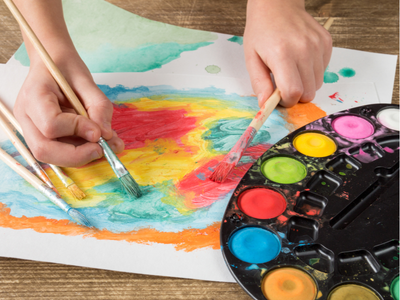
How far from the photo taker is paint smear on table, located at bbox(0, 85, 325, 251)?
0.69 metres

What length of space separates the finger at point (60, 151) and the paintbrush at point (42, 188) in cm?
5

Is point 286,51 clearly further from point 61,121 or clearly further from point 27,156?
point 27,156

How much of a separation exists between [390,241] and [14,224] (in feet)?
2.27

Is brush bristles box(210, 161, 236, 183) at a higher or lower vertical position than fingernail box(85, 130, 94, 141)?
lower

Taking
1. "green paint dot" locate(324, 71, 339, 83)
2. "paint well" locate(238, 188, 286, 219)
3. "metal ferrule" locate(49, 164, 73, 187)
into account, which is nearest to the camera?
"paint well" locate(238, 188, 286, 219)

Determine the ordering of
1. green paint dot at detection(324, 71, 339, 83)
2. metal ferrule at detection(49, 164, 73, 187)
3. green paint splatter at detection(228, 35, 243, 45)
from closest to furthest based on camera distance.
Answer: metal ferrule at detection(49, 164, 73, 187) < green paint dot at detection(324, 71, 339, 83) < green paint splatter at detection(228, 35, 243, 45)

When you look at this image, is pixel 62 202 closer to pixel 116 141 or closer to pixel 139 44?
pixel 116 141

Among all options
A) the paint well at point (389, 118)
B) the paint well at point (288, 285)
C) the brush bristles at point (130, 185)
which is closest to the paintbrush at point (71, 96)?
the brush bristles at point (130, 185)

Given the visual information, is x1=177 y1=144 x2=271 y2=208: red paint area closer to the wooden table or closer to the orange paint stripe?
the orange paint stripe

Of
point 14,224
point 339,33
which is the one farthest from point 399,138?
point 14,224

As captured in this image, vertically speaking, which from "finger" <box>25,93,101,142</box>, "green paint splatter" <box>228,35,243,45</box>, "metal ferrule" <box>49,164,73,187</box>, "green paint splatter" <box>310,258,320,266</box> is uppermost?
"finger" <box>25,93,101,142</box>

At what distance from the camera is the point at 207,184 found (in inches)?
30.3

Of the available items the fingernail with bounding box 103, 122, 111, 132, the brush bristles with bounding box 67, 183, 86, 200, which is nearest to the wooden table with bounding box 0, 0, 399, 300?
the brush bristles with bounding box 67, 183, 86, 200

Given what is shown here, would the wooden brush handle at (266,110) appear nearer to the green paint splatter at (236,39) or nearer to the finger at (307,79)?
the finger at (307,79)
